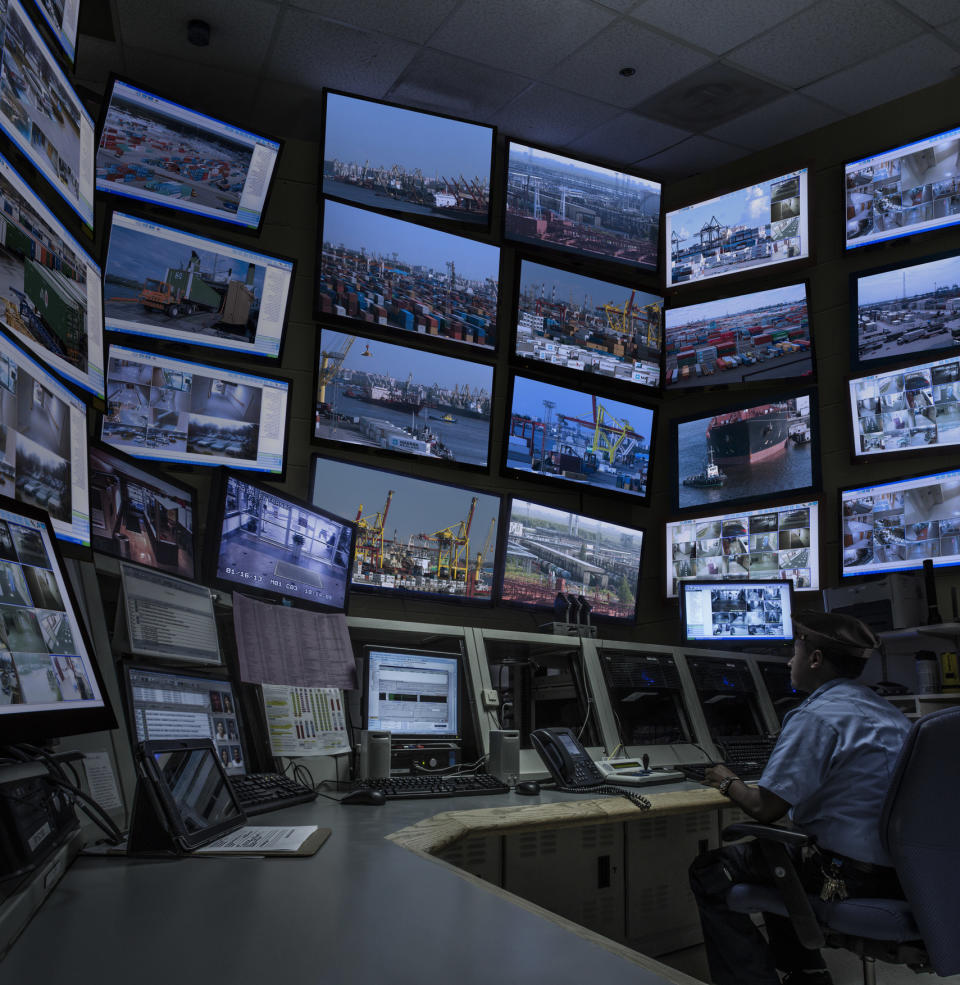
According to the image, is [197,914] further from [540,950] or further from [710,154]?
[710,154]

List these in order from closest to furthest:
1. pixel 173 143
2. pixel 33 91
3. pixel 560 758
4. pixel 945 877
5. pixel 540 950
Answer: pixel 540 950, pixel 33 91, pixel 945 877, pixel 560 758, pixel 173 143

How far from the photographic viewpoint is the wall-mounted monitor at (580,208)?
12.5 feet

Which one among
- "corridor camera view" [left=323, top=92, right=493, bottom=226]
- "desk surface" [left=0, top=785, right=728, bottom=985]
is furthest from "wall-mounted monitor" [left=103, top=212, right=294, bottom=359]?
"desk surface" [left=0, top=785, right=728, bottom=985]

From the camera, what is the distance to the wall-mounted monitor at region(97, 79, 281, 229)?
2980 millimetres

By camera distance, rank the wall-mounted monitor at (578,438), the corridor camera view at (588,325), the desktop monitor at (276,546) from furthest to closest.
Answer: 1. the corridor camera view at (588,325)
2. the wall-mounted monitor at (578,438)
3. the desktop monitor at (276,546)

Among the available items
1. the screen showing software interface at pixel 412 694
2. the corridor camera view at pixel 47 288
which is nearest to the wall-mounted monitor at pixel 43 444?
the corridor camera view at pixel 47 288

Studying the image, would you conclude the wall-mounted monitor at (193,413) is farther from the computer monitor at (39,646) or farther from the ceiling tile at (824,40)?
the ceiling tile at (824,40)

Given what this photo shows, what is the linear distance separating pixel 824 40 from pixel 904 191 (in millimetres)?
721

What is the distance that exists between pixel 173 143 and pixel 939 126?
311 cm

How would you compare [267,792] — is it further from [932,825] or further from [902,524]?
[902,524]

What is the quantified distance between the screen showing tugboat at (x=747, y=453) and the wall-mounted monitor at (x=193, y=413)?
6.35 ft

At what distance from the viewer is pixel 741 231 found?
156 inches

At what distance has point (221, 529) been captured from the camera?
6.27 feet

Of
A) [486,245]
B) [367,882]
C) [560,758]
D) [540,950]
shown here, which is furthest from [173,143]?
[540,950]
